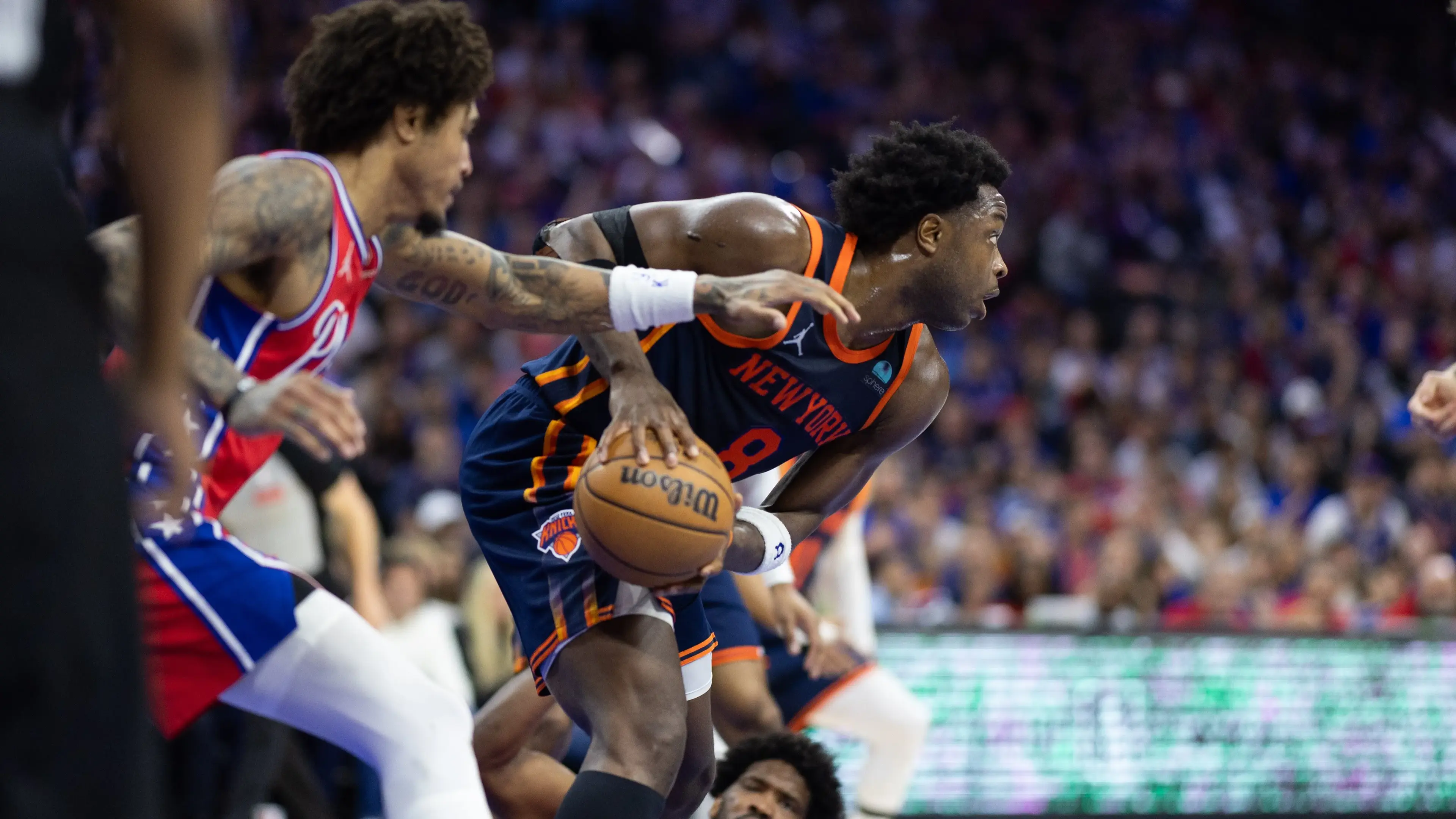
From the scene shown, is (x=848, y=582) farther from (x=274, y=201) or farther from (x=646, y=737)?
(x=274, y=201)

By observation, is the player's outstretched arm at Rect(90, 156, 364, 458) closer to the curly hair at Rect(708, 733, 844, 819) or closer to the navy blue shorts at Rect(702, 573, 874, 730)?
the curly hair at Rect(708, 733, 844, 819)

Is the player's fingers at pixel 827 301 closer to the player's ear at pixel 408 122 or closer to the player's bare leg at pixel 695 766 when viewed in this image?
the player's ear at pixel 408 122

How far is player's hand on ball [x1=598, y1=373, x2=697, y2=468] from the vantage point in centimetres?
342

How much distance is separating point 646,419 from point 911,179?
95cm

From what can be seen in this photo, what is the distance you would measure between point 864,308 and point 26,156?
8.59 feet

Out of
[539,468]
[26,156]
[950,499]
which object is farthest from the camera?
[950,499]

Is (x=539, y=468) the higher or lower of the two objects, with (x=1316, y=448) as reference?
higher

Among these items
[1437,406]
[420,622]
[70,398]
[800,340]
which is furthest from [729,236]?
[420,622]

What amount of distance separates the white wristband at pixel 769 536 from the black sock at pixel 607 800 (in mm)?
671

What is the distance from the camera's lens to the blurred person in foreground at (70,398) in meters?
1.39

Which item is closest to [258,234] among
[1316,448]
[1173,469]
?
[1173,469]

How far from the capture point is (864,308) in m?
3.85

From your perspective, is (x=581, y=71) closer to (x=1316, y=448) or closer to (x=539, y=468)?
(x=1316, y=448)

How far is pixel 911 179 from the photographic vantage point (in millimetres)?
3852
